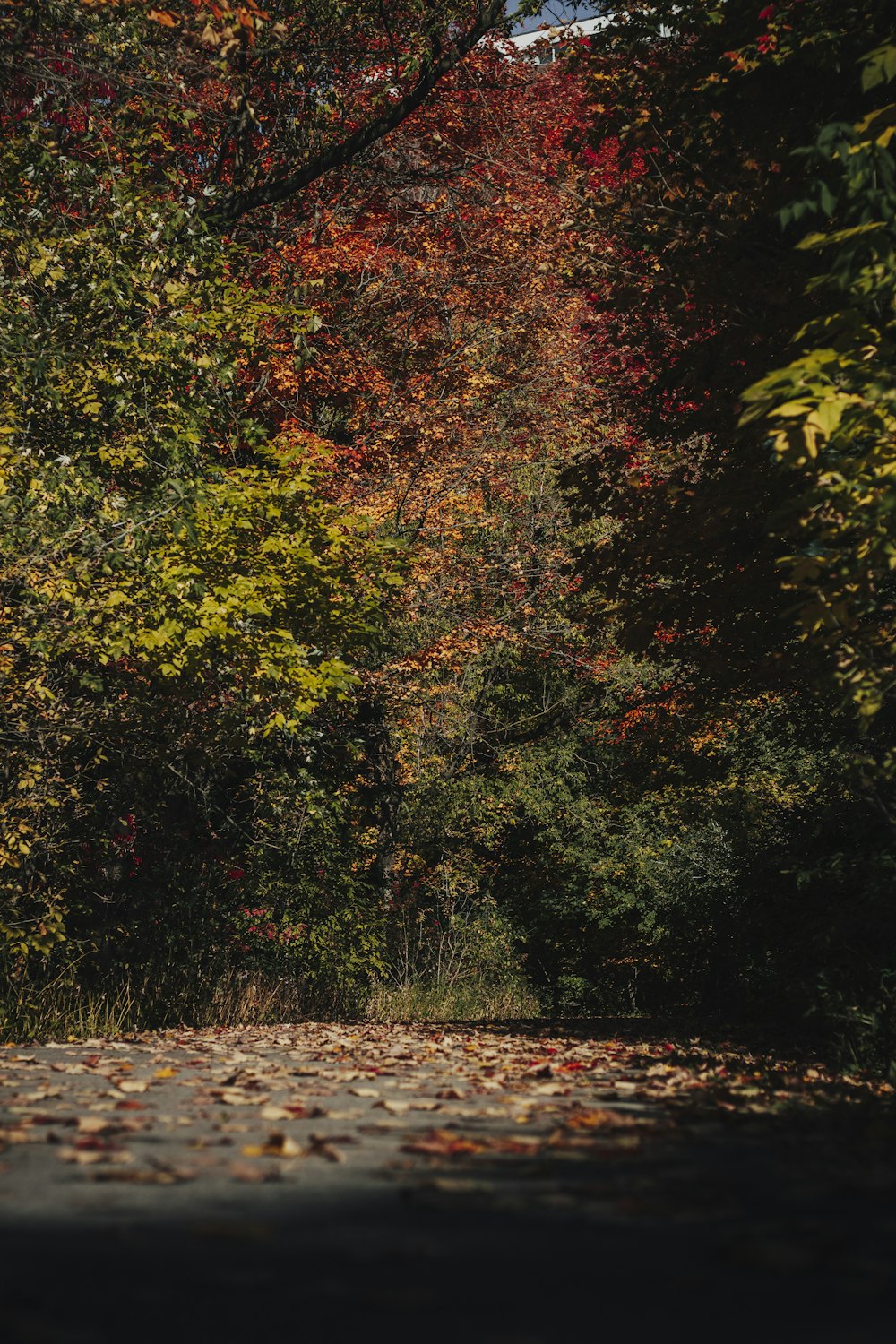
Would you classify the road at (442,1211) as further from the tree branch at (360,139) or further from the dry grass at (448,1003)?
the tree branch at (360,139)

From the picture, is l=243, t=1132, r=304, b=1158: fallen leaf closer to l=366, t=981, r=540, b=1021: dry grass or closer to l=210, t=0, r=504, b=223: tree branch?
l=366, t=981, r=540, b=1021: dry grass

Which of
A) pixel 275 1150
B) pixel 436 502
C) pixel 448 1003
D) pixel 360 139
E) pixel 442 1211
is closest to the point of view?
pixel 442 1211

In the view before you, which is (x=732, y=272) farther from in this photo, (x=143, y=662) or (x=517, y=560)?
(x=517, y=560)

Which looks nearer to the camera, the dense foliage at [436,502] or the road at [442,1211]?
the road at [442,1211]

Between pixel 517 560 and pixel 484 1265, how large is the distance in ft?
51.0

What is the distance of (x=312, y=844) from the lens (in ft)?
51.0

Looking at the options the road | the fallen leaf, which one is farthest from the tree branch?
the fallen leaf

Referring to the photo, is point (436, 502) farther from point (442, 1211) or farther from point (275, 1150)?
point (442, 1211)

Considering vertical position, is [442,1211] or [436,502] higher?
[436,502]

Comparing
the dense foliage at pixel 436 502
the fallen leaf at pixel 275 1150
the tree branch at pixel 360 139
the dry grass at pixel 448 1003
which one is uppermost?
the tree branch at pixel 360 139

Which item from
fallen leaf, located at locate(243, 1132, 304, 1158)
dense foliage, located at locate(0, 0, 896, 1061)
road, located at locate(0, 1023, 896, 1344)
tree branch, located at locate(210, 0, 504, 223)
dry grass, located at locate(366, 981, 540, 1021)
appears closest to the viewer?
road, located at locate(0, 1023, 896, 1344)

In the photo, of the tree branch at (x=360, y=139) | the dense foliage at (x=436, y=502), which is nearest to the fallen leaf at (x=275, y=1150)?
the dense foliage at (x=436, y=502)

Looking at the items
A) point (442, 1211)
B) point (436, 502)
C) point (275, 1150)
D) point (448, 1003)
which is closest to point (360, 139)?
point (436, 502)

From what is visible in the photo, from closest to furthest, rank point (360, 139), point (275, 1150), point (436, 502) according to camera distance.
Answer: point (275, 1150)
point (360, 139)
point (436, 502)
